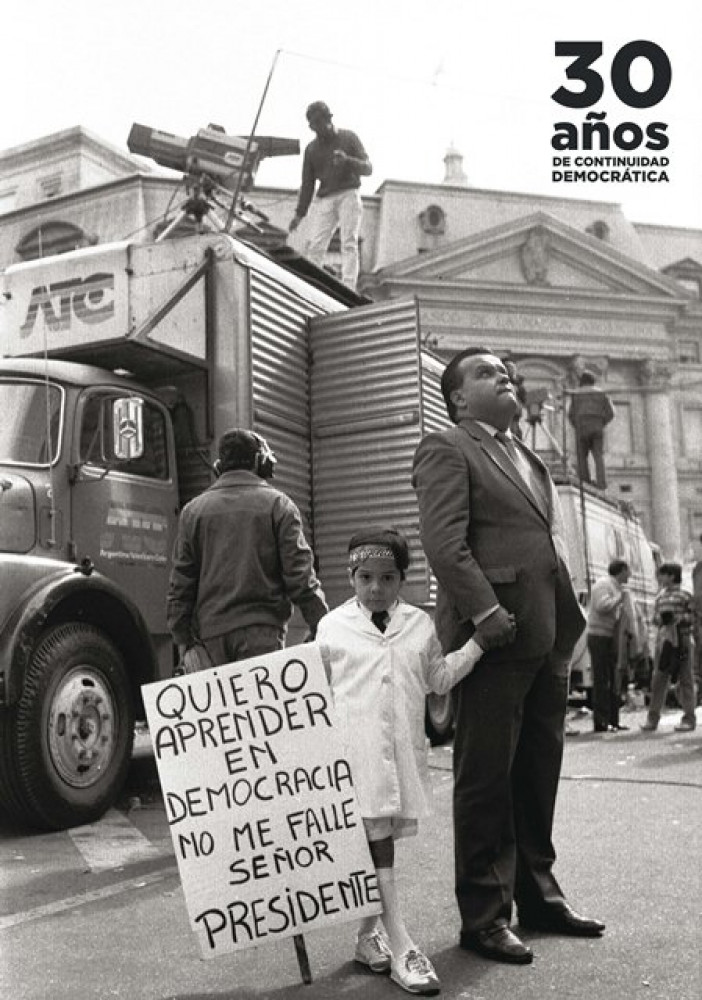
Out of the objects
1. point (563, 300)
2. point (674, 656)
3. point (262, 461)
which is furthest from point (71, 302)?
point (563, 300)

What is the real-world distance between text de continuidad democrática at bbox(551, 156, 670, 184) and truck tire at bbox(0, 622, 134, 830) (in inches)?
137

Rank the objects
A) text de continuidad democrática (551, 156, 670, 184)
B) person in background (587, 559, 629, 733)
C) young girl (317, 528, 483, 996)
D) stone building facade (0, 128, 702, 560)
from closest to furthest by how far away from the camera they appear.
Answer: young girl (317, 528, 483, 996) < text de continuidad democrática (551, 156, 670, 184) < person in background (587, 559, 629, 733) < stone building facade (0, 128, 702, 560)

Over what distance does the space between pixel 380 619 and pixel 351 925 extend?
3.90 ft

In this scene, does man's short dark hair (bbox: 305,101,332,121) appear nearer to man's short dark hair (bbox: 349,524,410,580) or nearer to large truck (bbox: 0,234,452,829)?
large truck (bbox: 0,234,452,829)

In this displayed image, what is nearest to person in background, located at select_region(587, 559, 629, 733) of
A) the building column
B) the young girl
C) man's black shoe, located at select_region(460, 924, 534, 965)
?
man's black shoe, located at select_region(460, 924, 534, 965)

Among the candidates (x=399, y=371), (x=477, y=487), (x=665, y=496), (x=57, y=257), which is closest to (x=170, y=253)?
(x=57, y=257)

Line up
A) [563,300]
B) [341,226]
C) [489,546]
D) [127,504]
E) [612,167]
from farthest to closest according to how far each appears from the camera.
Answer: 1. [563,300]
2. [341,226]
3. [127,504]
4. [612,167]
5. [489,546]

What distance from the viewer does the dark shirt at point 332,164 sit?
35.9 ft

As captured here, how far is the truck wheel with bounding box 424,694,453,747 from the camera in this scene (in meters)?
9.38

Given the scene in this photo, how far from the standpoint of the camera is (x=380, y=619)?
3617 millimetres

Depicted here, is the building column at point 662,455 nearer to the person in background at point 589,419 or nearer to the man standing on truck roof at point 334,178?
the person in background at point 589,419

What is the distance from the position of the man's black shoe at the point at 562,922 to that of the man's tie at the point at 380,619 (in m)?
1.11

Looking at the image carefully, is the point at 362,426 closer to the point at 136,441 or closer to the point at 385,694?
the point at 136,441

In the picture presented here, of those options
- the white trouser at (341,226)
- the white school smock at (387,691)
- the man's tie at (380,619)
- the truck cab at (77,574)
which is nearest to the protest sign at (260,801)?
the white school smock at (387,691)
